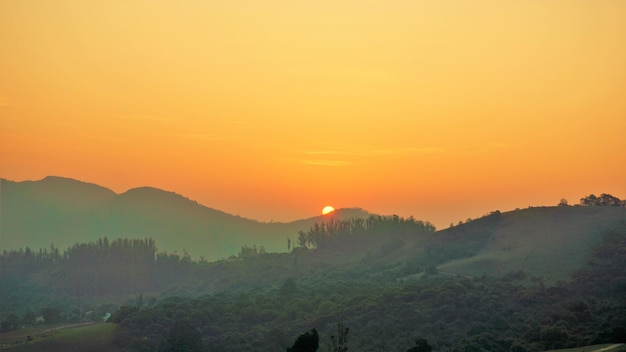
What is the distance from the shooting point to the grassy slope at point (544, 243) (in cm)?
15212

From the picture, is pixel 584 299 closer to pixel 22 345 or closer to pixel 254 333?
pixel 254 333

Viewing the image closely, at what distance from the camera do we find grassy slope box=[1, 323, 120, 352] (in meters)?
113

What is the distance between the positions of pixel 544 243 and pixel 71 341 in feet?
337

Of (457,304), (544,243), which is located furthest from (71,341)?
(544,243)

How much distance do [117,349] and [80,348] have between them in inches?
223

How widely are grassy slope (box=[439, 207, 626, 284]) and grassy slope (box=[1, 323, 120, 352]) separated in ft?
252

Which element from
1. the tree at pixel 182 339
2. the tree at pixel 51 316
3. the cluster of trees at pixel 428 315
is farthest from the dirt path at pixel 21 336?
the tree at pixel 182 339

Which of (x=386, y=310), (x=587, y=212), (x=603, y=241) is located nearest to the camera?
(x=386, y=310)

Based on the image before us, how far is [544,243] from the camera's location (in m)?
169

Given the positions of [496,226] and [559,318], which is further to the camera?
[496,226]

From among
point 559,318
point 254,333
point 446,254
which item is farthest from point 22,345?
point 446,254

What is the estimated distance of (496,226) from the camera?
199250mm

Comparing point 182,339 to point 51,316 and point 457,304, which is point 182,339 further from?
point 51,316

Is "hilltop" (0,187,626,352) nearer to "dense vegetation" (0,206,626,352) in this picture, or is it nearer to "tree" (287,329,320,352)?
"dense vegetation" (0,206,626,352)
